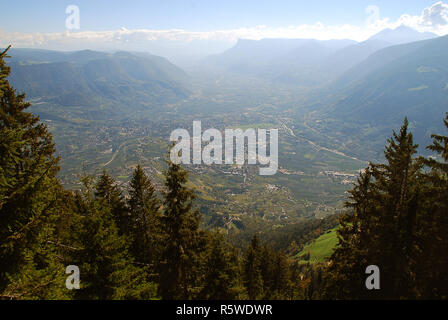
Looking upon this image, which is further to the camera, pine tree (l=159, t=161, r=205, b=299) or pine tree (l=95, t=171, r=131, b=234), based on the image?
pine tree (l=95, t=171, r=131, b=234)

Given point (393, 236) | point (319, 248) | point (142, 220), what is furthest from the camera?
point (319, 248)

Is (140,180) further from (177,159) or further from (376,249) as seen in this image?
(376,249)

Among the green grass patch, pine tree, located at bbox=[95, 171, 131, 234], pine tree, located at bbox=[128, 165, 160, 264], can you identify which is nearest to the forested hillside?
pine tree, located at bbox=[128, 165, 160, 264]

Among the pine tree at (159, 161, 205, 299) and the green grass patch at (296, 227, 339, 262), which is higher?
the pine tree at (159, 161, 205, 299)

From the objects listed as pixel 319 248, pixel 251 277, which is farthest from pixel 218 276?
pixel 319 248

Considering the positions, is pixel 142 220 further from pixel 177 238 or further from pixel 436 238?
pixel 436 238

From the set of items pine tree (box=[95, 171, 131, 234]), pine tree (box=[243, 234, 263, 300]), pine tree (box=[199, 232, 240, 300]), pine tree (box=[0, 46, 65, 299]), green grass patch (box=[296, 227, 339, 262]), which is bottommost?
green grass patch (box=[296, 227, 339, 262])

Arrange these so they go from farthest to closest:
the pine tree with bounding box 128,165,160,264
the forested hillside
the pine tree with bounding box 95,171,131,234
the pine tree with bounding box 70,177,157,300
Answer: the pine tree with bounding box 95,171,131,234 < the pine tree with bounding box 128,165,160,264 < the pine tree with bounding box 70,177,157,300 < the forested hillside

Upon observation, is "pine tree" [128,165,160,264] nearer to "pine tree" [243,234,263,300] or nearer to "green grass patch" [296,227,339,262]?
"pine tree" [243,234,263,300]
